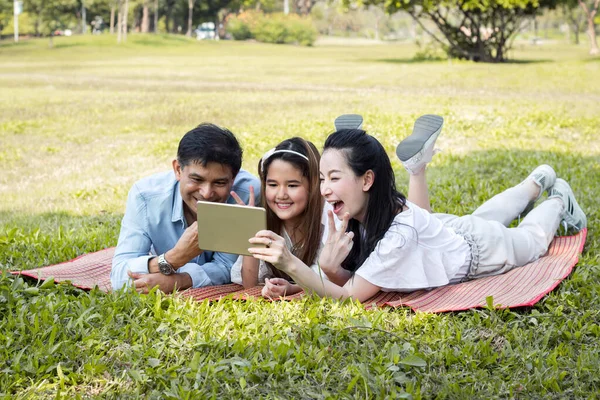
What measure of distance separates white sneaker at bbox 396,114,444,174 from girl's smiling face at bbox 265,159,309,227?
41.9 inches

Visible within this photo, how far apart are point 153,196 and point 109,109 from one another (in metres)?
11.2

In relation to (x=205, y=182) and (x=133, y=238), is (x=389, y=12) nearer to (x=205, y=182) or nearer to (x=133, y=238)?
(x=133, y=238)

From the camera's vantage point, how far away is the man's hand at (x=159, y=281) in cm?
418

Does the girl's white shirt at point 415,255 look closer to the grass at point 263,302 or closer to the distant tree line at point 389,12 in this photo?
the grass at point 263,302

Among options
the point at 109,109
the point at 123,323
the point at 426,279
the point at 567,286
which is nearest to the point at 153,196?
the point at 123,323

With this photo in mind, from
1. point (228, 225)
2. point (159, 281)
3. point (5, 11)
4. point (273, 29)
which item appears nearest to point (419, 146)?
point (228, 225)

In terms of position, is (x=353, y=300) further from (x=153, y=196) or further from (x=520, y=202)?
(x=520, y=202)

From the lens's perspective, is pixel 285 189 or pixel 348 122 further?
pixel 348 122

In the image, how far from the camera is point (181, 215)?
4.46m

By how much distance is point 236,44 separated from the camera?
2060 inches

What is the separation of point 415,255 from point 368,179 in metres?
0.49

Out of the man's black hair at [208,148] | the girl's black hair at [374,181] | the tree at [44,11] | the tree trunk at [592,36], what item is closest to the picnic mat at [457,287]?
the girl's black hair at [374,181]

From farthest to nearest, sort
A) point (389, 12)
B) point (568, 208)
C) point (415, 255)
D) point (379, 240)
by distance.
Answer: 1. point (389, 12)
2. point (568, 208)
3. point (415, 255)
4. point (379, 240)

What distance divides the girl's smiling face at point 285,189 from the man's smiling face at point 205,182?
22 centimetres
